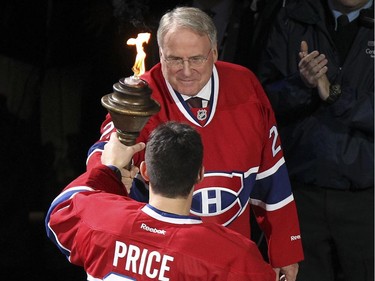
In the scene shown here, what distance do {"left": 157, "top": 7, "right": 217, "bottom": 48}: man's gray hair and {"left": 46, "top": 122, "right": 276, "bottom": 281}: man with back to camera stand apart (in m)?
0.67

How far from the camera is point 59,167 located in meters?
5.23

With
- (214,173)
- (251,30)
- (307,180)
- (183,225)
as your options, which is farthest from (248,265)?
(251,30)

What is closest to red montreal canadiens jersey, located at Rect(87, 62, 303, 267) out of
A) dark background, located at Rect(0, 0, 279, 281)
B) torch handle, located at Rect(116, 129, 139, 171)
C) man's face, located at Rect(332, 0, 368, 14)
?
torch handle, located at Rect(116, 129, 139, 171)

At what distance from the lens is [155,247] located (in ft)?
10.8

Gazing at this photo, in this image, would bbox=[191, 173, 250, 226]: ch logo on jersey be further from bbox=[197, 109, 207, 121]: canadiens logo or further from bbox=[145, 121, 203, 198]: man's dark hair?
bbox=[145, 121, 203, 198]: man's dark hair

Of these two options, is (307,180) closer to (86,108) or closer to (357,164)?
(357,164)

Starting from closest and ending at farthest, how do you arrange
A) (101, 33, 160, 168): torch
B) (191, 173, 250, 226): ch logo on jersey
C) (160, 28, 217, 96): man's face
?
1. (101, 33, 160, 168): torch
2. (160, 28, 217, 96): man's face
3. (191, 173, 250, 226): ch logo on jersey

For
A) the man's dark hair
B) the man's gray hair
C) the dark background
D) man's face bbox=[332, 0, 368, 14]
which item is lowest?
the dark background

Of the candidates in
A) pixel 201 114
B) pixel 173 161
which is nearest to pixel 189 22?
pixel 201 114

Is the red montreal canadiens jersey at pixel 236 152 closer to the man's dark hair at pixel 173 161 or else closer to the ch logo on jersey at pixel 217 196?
the ch logo on jersey at pixel 217 196

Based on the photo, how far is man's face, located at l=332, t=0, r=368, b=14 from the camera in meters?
4.61

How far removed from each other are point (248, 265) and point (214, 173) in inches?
32.6

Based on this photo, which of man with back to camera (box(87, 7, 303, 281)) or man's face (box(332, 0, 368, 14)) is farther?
man's face (box(332, 0, 368, 14))

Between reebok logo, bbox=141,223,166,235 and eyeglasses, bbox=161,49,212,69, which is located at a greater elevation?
eyeglasses, bbox=161,49,212,69
